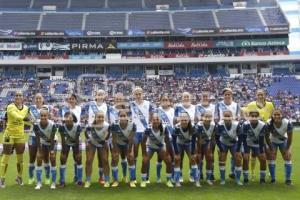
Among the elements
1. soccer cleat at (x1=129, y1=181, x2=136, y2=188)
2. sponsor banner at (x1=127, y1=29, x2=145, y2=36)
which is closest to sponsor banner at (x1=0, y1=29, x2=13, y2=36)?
sponsor banner at (x1=127, y1=29, x2=145, y2=36)

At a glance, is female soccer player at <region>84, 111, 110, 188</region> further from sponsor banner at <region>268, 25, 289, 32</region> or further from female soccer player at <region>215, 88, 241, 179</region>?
sponsor banner at <region>268, 25, 289, 32</region>

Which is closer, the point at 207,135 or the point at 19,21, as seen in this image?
the point at 207,135

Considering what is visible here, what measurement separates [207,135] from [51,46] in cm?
4650

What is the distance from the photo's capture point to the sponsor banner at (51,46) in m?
54.2

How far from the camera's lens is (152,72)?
53.8m

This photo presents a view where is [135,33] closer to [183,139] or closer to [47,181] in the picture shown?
[47,181]

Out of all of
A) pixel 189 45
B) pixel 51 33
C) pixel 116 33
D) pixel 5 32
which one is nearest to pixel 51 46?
pixel 51 33

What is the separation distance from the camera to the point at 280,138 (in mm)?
10883

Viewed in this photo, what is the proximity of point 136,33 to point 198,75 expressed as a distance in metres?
9.77

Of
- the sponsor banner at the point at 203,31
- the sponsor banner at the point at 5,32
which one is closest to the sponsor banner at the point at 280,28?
the sponsor banner at the point at 203,31

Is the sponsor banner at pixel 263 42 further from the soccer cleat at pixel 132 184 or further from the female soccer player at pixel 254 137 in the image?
the soccer cleat at pixel 132 184

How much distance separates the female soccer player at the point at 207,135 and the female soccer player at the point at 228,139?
217 mm

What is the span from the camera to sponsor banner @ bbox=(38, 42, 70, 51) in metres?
54.2

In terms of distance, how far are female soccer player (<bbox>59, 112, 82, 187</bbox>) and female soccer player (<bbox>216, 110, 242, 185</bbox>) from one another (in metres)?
3.53
